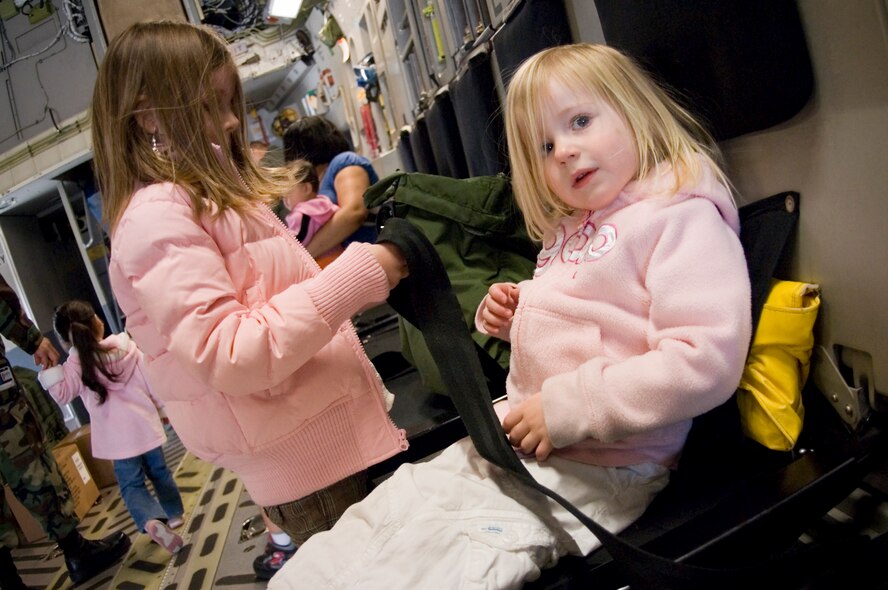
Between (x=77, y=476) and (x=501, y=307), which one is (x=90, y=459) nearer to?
(x=77, y=476)

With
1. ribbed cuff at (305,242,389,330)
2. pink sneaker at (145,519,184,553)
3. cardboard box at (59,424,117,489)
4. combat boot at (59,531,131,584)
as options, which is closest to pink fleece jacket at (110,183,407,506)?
ribbed cuff at (305,242,389,330)

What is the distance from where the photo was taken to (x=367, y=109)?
365cm

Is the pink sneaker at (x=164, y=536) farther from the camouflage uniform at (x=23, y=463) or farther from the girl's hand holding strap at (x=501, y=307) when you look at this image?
the girl's hand holding strap at (x=501, y=307)

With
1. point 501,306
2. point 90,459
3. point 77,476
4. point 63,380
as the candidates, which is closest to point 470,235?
point 501,306

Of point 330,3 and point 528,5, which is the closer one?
point 528,5

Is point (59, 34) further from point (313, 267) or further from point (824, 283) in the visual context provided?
point (824, 283)

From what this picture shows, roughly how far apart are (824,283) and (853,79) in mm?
233

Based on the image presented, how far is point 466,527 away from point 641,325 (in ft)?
1.04

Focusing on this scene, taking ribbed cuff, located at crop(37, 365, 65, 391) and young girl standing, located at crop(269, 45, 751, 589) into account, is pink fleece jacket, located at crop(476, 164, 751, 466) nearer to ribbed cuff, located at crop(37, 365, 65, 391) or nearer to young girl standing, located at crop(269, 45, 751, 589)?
young girl standing, located at crop(269, 45, 751, 589)

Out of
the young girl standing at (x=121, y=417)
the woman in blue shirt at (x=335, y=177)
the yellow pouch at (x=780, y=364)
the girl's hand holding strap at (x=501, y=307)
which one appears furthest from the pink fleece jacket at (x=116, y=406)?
the yellow pouch at (x=780, y=364)

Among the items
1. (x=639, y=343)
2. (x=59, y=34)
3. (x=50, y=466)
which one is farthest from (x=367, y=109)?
(x=639, y=343)

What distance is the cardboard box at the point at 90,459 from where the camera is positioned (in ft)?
9.62

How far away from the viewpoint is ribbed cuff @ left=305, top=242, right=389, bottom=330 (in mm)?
713

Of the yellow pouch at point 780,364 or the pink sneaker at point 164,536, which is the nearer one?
the yellow pouch at point 780,364
